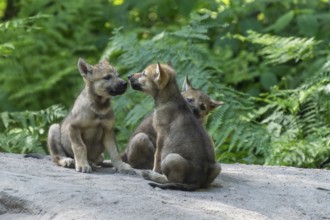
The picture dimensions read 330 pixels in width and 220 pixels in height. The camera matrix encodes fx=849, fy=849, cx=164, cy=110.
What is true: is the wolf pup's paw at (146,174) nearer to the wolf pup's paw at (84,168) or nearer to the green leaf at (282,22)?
the wolf pup's paw at (84,168)

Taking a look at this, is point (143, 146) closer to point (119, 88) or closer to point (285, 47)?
point (119, 88)

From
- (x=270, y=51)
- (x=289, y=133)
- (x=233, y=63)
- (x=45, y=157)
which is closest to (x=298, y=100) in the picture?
(x=289, y=133)

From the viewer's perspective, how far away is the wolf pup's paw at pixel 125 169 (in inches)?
344

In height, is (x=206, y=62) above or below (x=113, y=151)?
above

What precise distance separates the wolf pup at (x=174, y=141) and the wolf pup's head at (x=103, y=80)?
10.4 inches

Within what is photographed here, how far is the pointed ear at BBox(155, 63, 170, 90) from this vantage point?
8961 millimetres

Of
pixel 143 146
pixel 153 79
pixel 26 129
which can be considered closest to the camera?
pixel 153 79

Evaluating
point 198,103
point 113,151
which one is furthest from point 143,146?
point 198,103

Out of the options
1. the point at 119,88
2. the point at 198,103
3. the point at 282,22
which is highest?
the point at 282,22

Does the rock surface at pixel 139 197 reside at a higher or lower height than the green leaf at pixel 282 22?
lower

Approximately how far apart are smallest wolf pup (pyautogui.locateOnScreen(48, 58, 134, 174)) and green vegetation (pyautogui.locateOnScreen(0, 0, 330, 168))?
2486 millimetres

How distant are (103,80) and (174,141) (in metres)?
1.15

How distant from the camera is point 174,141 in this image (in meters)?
8.34

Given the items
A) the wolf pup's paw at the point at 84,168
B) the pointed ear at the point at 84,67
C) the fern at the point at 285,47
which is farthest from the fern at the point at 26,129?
the fern at the point at 285,47
